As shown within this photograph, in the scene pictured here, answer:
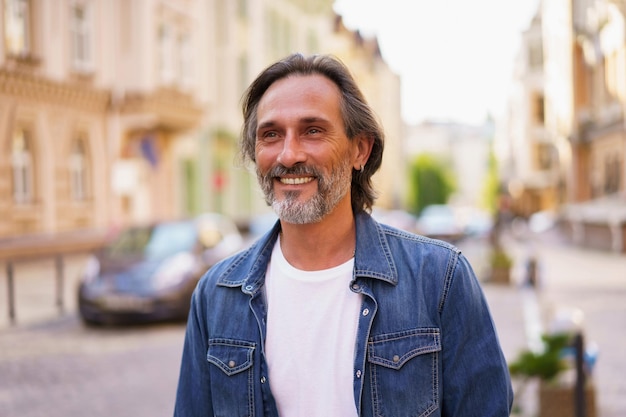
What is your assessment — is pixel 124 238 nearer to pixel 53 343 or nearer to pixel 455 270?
pixel 53 343

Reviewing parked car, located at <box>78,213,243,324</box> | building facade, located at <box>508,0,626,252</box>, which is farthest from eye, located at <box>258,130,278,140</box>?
building facade, located at <box>508,0,626,252</box>

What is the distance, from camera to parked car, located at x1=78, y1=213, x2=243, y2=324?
1178 cm

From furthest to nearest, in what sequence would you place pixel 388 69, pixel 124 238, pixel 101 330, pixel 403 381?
pixel 388 69 → pixel 124 238 → pixel 101 330 → pixel 403 381

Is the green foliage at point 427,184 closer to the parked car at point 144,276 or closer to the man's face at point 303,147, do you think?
the parked car at point 144,276

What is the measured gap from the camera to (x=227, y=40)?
120ft

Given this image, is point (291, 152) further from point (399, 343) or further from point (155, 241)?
point (155, 241)

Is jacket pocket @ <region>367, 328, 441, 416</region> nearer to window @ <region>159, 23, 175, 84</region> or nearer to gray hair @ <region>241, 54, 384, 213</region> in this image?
gray hair @ <region>241, 54, 384, 213</region>

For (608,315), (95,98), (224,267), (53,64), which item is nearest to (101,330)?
(608,315)

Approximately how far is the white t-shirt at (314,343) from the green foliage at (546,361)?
402 centimetres

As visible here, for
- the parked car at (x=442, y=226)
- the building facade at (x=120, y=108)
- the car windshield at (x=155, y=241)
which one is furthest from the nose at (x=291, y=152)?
the parked car at (x=442, y=226)

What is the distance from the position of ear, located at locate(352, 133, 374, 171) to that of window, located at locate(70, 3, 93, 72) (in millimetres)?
22739

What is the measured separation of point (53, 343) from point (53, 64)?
13.6m

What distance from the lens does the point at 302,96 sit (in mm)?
2359

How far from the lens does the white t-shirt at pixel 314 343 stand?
2207mm
